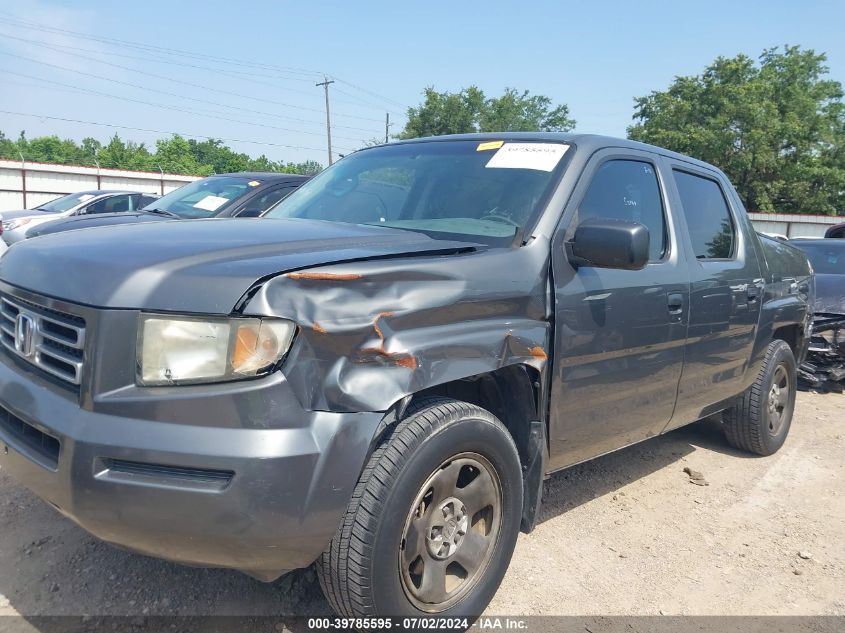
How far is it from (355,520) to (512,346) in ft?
2.74

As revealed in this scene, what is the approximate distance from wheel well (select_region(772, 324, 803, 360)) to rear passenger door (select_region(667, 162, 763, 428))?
0.85 meters

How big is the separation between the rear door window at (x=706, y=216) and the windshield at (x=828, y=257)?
438 centimetres

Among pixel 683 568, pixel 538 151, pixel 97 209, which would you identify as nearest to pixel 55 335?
pixel 538 151

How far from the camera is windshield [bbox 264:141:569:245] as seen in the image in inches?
112

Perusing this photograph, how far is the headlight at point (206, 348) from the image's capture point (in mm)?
1861

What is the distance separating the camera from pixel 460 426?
2.21 metres

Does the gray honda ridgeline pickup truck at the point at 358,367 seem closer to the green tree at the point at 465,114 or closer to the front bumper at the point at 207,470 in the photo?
the front bumper at the point at 207,470

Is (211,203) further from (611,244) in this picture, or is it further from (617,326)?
(611,244)

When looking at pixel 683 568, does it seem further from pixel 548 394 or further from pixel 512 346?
pixel 512 346

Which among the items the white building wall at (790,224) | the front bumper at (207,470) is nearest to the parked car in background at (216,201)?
the front bumper at (207,470)

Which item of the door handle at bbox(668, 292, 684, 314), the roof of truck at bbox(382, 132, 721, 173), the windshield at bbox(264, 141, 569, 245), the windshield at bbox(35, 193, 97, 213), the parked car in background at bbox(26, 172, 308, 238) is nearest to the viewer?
the windshield at bbox(264, 141, 569, 245)

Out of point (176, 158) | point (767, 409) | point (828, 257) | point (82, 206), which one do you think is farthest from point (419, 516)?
point (176, 158)

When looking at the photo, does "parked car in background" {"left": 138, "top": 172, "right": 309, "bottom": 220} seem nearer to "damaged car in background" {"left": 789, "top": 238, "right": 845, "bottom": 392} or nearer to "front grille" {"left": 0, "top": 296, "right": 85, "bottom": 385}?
"front grille" {"left": 0, "top": 296, "right": 85, "bottom": 385}

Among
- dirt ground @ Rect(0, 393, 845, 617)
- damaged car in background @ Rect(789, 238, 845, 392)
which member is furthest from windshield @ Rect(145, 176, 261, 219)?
damaged car in background @ Rect(789, 238, 845, 392)
